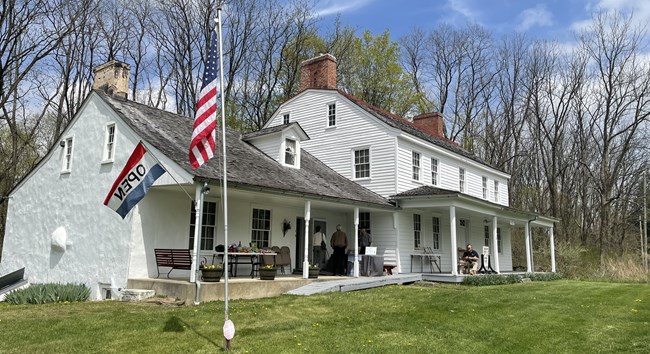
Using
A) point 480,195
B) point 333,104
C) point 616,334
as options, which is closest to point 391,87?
point 480,195

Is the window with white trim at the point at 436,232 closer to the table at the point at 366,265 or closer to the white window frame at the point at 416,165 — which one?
the white window frame at the point at 416,165

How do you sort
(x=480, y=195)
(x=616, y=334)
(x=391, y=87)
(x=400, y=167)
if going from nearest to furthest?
(x=616, y=334) → (x=400, y=167) → (x=480, y=195) → (x=391, y=87)

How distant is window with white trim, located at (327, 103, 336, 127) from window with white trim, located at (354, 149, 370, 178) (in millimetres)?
1812

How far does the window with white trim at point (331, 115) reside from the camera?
2159 centimetres

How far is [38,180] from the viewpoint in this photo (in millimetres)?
16953

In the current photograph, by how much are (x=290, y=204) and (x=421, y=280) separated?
17.4ft

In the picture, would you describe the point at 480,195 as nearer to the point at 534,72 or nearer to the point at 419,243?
the point at 419,243

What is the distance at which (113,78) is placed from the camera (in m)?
16.2

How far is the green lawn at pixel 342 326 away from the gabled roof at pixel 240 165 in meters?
3.46

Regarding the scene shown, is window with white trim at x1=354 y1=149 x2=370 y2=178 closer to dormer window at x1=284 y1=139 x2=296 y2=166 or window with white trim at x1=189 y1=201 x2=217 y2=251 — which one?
dormer window at x1=284 y1=139 x2=296 y2=166

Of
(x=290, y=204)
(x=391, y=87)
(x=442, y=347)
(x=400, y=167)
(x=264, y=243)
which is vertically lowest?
(x=442, y=347)

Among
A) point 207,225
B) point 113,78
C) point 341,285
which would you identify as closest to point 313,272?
point 341,285

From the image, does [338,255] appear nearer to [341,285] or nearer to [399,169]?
[341,285]

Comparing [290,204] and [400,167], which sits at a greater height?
[400,167]
